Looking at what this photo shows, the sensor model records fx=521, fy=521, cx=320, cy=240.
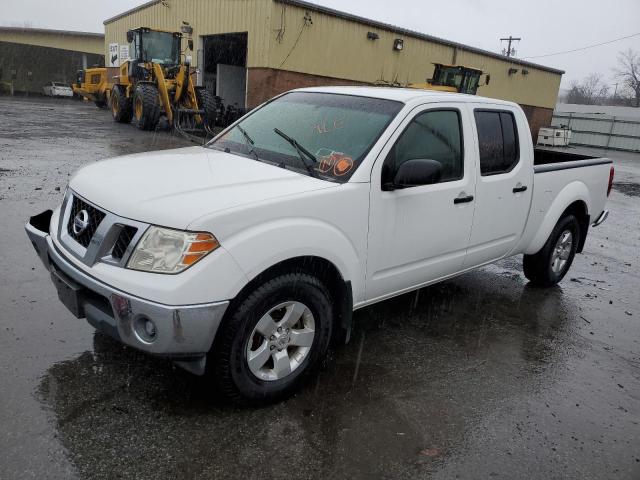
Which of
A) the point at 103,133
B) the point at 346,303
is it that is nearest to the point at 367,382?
the point at 346,303

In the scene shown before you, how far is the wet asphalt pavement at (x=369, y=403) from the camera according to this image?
2559 millimetres

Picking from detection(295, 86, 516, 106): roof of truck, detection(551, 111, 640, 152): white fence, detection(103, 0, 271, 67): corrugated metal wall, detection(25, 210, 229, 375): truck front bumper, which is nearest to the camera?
detection(25, 210, 229, 375): truck front bumper

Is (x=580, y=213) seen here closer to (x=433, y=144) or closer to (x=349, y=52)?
(x=433, y=144)

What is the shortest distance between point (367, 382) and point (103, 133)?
15.2 m

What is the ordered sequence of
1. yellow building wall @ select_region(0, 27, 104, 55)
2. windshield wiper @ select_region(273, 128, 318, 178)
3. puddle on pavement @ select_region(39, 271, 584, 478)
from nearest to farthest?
1. puddle on pavement @ select_region(39, 271, 584, 478)
2. windshield wiper @ select_region(273, 128, 318, 178)
3. yellow building wall @ select_region(0, 27, 104, 55)

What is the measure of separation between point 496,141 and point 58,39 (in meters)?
58.5

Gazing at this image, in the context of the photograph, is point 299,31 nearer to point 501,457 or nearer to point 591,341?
point 591,341

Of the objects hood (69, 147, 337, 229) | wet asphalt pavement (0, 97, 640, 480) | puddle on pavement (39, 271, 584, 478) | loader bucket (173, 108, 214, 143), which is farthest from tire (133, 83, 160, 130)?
puddle on pavement (39, 271, 584, 478)

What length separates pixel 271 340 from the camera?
289 cm

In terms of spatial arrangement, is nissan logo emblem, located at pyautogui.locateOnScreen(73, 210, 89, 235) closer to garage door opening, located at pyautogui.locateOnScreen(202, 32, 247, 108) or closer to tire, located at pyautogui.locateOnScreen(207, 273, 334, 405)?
tire, located at pyautogui.locateOnScreen(207, 273, 334, 405)

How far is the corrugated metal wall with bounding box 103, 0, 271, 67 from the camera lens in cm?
1916

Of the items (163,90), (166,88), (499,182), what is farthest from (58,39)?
(499,182)

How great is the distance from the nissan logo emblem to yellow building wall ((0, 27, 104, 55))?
5307 centimetres

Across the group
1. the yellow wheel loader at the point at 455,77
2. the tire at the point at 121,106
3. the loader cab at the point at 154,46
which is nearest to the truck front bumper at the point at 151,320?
the loader cab at the point at 154,46
